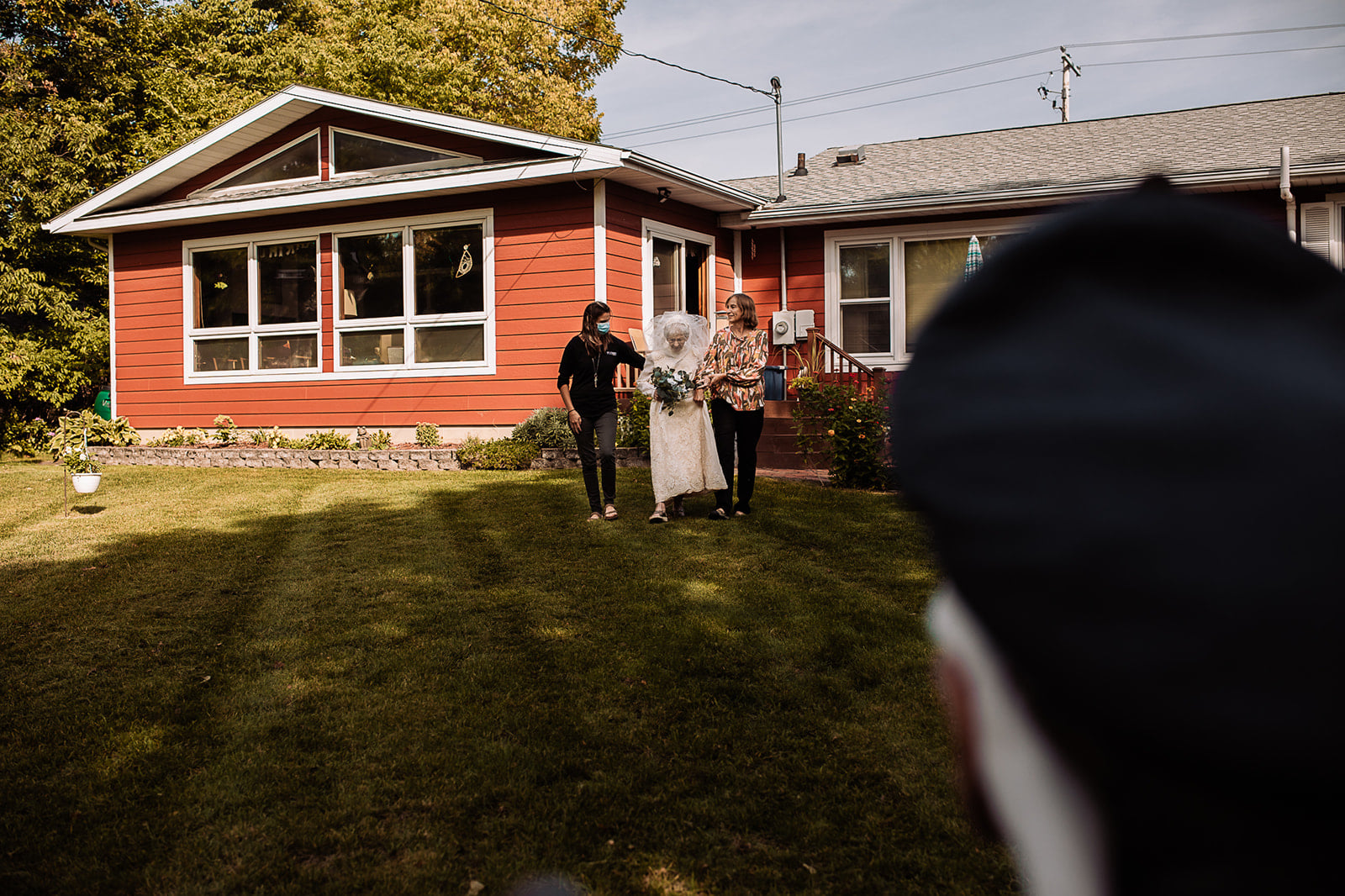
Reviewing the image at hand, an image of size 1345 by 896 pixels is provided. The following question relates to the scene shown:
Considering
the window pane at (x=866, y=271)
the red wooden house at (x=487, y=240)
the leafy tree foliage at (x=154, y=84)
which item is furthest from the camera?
the leafy tree foliage at (x=154, y=84)

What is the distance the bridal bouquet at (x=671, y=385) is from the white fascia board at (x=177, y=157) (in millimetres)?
9290

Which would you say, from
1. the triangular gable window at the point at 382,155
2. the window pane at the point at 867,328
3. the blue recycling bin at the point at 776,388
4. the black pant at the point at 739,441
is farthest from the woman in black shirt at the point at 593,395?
the window pane at the point at 867,328

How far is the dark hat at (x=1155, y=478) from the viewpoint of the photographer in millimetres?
479

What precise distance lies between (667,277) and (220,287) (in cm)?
723

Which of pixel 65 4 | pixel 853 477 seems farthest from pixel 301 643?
pixel 65 4

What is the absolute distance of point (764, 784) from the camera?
320 cm

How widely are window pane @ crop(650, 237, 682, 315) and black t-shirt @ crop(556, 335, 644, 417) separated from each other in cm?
567

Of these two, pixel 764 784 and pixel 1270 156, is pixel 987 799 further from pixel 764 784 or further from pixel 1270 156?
pixel 1270 156

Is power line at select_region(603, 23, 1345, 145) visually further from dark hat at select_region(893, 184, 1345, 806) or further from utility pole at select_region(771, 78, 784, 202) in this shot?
dark hat at select_region(893, 184, 1345, 806)

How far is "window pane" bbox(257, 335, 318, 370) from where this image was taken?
47.4 ft

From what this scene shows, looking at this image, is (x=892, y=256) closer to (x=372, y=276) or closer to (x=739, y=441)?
(x=739, y=441)

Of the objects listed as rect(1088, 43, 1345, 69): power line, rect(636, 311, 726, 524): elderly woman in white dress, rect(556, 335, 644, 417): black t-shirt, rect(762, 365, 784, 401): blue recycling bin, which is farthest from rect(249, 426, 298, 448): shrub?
rect(1088, 43, 1345, 69): power line

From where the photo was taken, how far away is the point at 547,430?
12008 millimetres

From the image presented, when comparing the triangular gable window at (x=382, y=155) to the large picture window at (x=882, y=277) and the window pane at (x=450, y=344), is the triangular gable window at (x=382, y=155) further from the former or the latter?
the large picture window at (x=882, y=277)
